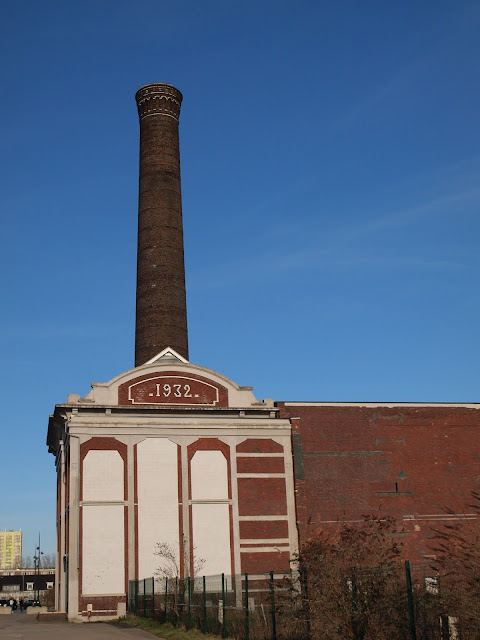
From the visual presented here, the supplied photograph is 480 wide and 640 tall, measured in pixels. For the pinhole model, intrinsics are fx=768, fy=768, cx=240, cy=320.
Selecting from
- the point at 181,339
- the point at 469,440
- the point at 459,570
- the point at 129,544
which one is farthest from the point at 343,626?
the point at 181,339

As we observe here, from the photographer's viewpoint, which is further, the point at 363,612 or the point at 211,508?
the point at 211,508

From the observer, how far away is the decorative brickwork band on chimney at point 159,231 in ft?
147

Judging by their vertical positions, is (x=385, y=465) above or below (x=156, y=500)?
above

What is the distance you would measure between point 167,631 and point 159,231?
27868 mm

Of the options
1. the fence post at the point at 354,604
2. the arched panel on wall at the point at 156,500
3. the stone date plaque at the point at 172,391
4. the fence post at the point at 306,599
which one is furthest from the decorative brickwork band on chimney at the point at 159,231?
the fence post at the point at 354,604

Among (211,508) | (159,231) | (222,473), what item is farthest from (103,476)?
(159,231)

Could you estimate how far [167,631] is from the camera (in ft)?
75.2

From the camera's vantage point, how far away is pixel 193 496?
35.4 metres

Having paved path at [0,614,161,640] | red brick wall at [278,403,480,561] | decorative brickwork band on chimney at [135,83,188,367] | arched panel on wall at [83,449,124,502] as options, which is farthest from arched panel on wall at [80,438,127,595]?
decorative brickwork band on chimney at [135,83,188,367]

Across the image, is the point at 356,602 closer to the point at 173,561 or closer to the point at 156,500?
the point at 173,561

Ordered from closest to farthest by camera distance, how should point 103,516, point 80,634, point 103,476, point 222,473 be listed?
point 80,634
point 103,516
point 103,476
point 222,473

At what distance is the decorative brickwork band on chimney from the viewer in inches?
1759

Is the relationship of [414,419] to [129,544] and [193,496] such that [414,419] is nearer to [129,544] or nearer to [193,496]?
[193,496]

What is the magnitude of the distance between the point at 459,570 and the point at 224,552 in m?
20.8
